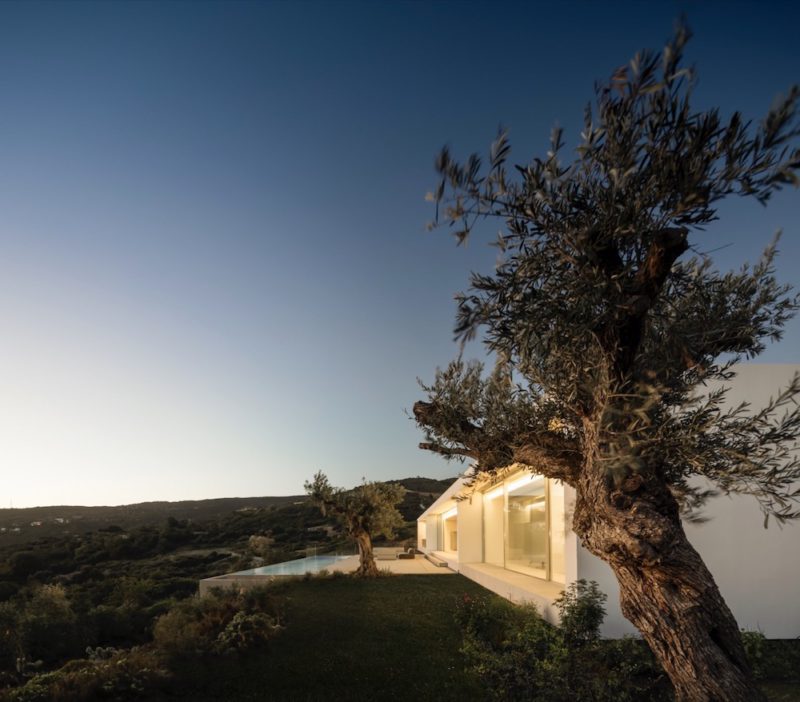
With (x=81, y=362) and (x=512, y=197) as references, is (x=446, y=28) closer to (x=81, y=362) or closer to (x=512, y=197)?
(x=512, y=197)

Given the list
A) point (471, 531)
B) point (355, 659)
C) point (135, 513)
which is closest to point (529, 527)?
point (471, 531)

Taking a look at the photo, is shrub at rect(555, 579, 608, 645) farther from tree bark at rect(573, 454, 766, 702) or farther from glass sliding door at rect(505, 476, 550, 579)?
glass sliding door at rect(505, 476, 550, 579)

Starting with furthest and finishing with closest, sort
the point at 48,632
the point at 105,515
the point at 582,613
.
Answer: the point at 105,515
the point at 48,632
the point at 582,613

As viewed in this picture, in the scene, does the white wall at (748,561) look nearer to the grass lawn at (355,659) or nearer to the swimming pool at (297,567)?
the grass lawn at (355,659)

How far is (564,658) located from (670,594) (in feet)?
15.0

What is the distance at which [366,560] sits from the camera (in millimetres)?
20188

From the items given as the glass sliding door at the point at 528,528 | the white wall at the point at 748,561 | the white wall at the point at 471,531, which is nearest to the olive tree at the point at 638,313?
the white wall at the point at 748,561

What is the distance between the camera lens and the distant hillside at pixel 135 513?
49812mm

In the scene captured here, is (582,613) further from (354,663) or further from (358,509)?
(358,509)

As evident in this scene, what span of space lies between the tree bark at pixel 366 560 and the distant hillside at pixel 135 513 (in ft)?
81.8

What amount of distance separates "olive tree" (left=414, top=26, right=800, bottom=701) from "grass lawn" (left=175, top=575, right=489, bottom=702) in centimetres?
463

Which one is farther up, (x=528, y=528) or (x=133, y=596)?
(x=528, y=528)

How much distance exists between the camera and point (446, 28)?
9023mm

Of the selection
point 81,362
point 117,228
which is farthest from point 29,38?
point 81,362
